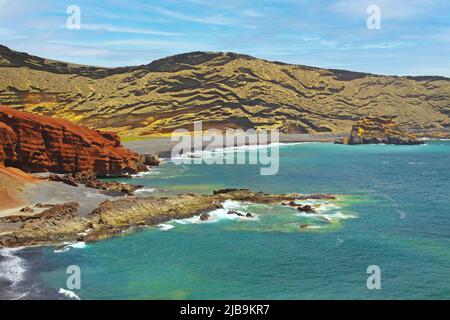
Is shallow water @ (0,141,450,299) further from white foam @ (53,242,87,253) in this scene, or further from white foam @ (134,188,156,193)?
white foam @ (134,188,156,193)

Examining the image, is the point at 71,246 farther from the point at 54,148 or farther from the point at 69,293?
the point at 54,148

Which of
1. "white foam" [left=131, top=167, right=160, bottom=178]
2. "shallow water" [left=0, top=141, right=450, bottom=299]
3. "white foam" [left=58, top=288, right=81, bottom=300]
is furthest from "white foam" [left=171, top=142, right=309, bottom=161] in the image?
"white foam" [left=58, top=288, right=81, bottom=300]

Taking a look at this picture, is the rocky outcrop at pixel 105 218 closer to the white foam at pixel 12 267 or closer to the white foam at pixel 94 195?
the white foam at pixel 12 267

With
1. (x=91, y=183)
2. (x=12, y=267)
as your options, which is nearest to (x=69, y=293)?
(x=12, y=267)

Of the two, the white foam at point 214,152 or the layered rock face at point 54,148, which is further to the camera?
the white foam at point 214,152

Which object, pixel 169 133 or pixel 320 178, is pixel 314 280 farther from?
pixel 169 133

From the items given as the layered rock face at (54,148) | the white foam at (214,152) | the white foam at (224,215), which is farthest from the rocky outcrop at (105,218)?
the white foam at (214,152)
